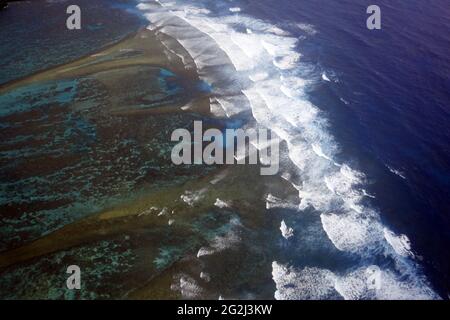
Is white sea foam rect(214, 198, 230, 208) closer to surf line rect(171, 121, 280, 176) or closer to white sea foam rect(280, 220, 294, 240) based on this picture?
white sea foam rect(280, 220, 294, 240)

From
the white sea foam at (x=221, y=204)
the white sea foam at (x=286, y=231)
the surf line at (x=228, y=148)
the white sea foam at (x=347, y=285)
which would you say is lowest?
the white sea foam at (x=347, y=285)

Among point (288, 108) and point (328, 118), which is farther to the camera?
point (288, 108)

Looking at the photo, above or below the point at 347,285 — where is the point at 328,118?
above

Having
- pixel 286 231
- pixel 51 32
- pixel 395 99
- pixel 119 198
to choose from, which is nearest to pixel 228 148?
pixel 286 231

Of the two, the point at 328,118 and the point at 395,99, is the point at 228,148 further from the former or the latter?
the point at 395,99

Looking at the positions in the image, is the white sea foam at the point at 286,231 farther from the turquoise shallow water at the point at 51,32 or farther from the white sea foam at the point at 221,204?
the turquoise shallow water at the point at 51,32

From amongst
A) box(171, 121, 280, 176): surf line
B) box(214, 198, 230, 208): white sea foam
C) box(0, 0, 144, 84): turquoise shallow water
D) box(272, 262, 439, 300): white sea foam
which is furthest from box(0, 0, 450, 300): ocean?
box(171, 121, 280, 176): surf line

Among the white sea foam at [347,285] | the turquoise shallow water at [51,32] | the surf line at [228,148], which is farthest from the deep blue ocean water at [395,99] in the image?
the turquoise shallow water at [51,32]

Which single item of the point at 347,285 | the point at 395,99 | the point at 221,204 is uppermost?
the point at 395,99

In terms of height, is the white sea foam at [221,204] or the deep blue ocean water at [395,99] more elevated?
the deep blue ocean water at [395,99]
